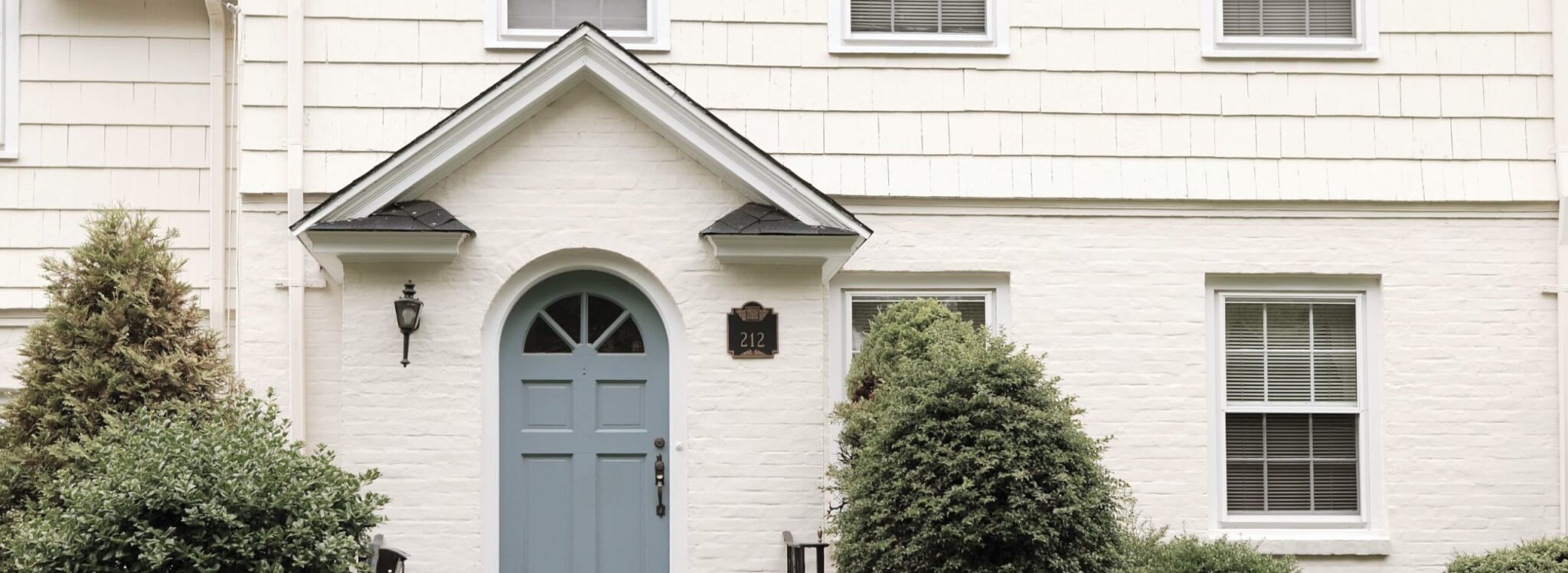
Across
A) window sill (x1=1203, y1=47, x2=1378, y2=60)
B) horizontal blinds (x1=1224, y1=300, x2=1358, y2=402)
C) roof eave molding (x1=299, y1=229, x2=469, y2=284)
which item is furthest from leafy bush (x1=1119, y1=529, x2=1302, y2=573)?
roof eave molding (x1=299, y1=229, x2=469, y2=284)

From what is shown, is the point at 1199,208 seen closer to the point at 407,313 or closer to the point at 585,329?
the point at 585,329

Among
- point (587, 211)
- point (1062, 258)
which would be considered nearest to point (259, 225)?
point (587, 211)

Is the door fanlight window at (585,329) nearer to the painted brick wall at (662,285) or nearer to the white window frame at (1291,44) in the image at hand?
the painted brick wall at (662,285)

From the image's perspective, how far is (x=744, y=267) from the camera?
304 inches

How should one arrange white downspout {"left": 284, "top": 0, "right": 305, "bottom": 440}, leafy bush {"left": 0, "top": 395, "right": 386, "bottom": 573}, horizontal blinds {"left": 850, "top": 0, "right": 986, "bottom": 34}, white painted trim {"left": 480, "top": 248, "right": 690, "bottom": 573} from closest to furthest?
leafy bush {"left": 0, "top": 395, "right": 386, "bottom": 573} < white painted trim {"left": 480, "top": 248, "right": 690, "bottom": 573} < white downspout {"left": 284, "top": 0, "right": 305, "bottom": 440} < horizontal blinds {"left": 850, "top": 0, "right": 986, "bottom": 34}

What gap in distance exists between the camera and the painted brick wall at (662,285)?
24.9 ft

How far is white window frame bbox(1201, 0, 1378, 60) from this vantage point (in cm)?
885

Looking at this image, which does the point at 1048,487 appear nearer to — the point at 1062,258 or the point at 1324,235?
the point at 1062,258

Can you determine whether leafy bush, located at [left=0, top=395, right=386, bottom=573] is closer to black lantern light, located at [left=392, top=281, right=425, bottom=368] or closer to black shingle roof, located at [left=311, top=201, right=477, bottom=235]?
black lantern light, located at [left=392, top=281, right=425, bottom=368]

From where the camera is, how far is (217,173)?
351 inches

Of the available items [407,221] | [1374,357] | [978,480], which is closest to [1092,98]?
[1374,357]

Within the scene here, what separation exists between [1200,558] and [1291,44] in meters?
3.34

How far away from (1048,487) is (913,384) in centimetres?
84

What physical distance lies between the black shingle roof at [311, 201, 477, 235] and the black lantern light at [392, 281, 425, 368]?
0.37 meters
